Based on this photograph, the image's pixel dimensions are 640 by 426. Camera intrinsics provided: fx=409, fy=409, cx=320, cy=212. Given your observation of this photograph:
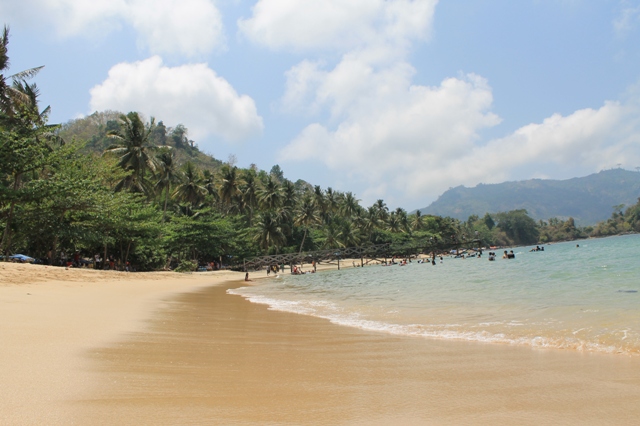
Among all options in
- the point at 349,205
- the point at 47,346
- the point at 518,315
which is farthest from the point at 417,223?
the point at 47,346

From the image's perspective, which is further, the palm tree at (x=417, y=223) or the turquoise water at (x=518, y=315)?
the palm tree at (x=417, y=223)

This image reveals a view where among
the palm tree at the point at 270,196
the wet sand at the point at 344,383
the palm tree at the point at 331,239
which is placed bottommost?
the wet sand at the point at 344,383

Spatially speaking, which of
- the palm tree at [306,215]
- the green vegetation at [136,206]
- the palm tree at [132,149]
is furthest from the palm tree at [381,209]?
the palm tree at [132,149]

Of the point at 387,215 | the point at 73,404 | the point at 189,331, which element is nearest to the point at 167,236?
the point at 189,331

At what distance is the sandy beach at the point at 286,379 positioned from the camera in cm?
313

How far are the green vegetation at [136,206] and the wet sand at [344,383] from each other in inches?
809

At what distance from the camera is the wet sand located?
3.14 meters

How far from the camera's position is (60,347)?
4.92m

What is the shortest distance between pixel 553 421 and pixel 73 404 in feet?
12.0

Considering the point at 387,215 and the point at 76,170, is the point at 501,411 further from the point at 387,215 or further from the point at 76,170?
the point at 387,215

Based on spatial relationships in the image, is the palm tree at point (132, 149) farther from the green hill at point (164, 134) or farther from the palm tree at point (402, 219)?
the green hill at point (164, 134)

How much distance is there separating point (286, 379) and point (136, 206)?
94.2ft

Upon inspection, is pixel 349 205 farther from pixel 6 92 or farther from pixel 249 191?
Answer: pixel 6 92

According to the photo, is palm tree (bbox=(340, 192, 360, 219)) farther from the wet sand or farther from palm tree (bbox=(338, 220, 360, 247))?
the wet sand
